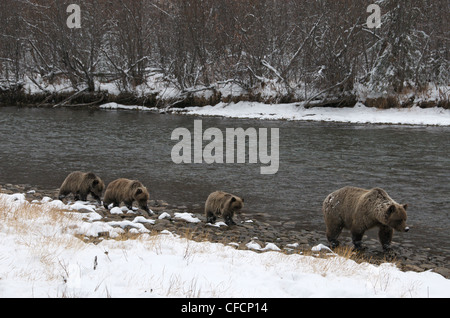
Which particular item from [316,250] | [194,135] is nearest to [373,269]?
[316,250]

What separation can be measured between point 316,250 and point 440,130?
19.2 metres

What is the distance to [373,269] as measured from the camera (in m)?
5.79

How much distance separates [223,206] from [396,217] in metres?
3.59

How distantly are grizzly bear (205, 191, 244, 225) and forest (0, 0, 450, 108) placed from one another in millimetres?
23583

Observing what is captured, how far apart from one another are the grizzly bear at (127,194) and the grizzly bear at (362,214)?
4139 millimetres

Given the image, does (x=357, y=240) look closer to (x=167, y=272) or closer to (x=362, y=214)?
(x=362, y=214)

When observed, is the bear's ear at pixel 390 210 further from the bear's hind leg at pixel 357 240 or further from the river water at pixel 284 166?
the river water at pixel 284 166

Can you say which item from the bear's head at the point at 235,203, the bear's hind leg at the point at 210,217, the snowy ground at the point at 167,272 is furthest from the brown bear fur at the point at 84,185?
the snowy ground at the point at 167,272

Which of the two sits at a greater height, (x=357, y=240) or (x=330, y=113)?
(x=330, y=113)

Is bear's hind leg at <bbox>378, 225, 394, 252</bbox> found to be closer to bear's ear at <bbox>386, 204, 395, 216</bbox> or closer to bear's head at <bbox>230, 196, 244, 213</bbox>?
bear's ear at <bbox>386, 204, 395, 216</bbox>

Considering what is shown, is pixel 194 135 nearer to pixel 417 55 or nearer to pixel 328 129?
pixel 328 129

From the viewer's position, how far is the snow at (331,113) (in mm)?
26594

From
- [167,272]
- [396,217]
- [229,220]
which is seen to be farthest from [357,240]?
[167,272]

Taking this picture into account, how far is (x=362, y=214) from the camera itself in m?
7.54
